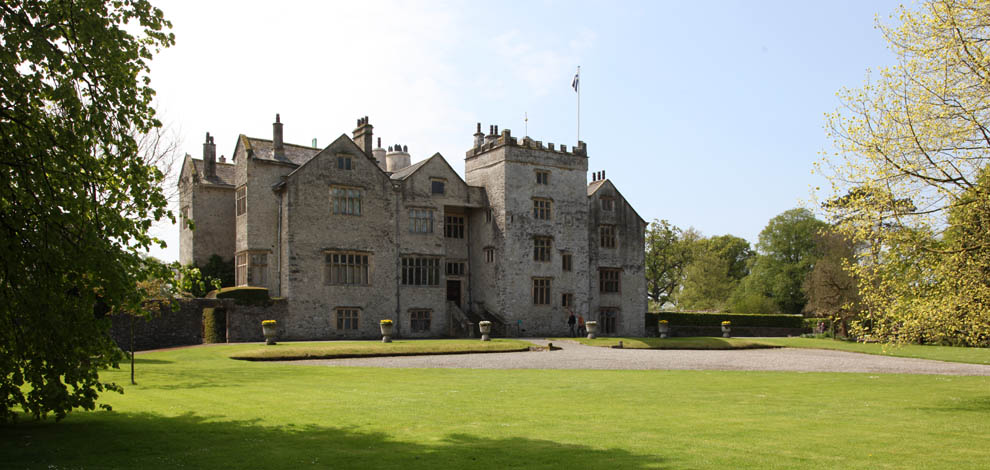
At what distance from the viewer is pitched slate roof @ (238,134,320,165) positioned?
41000mm

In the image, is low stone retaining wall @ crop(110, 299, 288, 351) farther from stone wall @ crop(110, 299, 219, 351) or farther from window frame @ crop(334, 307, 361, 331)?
window frame @ crop(334, 307, 361, 331)

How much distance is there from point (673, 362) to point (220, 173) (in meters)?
29.0

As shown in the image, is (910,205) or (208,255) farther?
(208,255)

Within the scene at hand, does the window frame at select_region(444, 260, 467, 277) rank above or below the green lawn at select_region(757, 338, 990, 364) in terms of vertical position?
above

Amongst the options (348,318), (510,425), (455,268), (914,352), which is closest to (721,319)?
(914,352)

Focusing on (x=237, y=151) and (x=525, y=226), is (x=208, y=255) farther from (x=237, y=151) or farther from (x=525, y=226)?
(x=525, y=226)

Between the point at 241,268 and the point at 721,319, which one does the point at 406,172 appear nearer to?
the point at 241,268

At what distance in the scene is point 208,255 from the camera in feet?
142

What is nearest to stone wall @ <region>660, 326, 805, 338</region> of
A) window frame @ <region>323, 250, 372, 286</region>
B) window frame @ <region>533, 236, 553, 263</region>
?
window frame @ <region>533, 236, 553, 263</region>

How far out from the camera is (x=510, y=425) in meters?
12.0

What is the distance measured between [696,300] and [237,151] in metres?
51.4

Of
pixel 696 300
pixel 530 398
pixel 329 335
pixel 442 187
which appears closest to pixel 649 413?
pixel 530 398

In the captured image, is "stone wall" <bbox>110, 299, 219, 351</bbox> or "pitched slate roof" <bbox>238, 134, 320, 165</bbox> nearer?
"stone wall" <bbox>110, 299, 219, 351</bbox>

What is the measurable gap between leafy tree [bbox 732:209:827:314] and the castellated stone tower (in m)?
31.5
